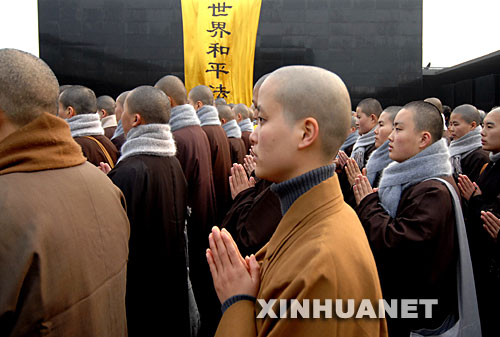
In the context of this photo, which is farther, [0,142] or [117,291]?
[117,291]

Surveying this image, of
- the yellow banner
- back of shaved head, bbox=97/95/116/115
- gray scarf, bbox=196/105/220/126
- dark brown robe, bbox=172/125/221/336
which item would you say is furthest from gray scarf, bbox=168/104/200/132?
the yellow banner

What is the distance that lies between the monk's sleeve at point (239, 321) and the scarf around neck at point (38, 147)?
78cm

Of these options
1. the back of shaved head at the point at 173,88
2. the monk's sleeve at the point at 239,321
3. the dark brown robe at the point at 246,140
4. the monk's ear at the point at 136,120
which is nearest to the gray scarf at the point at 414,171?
the monk's ear at the point at 136,120

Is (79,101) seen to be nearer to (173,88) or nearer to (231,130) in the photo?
(173,88)

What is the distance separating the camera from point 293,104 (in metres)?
1.44

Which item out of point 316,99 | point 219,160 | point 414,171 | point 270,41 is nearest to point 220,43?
point 270,41

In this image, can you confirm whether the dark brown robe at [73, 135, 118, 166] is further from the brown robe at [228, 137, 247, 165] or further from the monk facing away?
the monk facing away

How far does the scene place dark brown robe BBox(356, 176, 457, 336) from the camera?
8.96 ft

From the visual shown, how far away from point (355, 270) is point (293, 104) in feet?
1.75

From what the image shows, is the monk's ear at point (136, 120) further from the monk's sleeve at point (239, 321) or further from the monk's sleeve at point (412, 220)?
the monk's sleeve at point (239, 321)

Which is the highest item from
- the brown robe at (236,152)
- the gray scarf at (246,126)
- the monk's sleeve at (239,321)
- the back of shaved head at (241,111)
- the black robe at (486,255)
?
the back of shaved head at (241,111)

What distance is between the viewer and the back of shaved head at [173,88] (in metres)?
4.52

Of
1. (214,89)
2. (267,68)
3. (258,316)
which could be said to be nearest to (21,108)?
(258,316)

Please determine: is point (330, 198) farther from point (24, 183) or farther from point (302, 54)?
point (302, 54)
